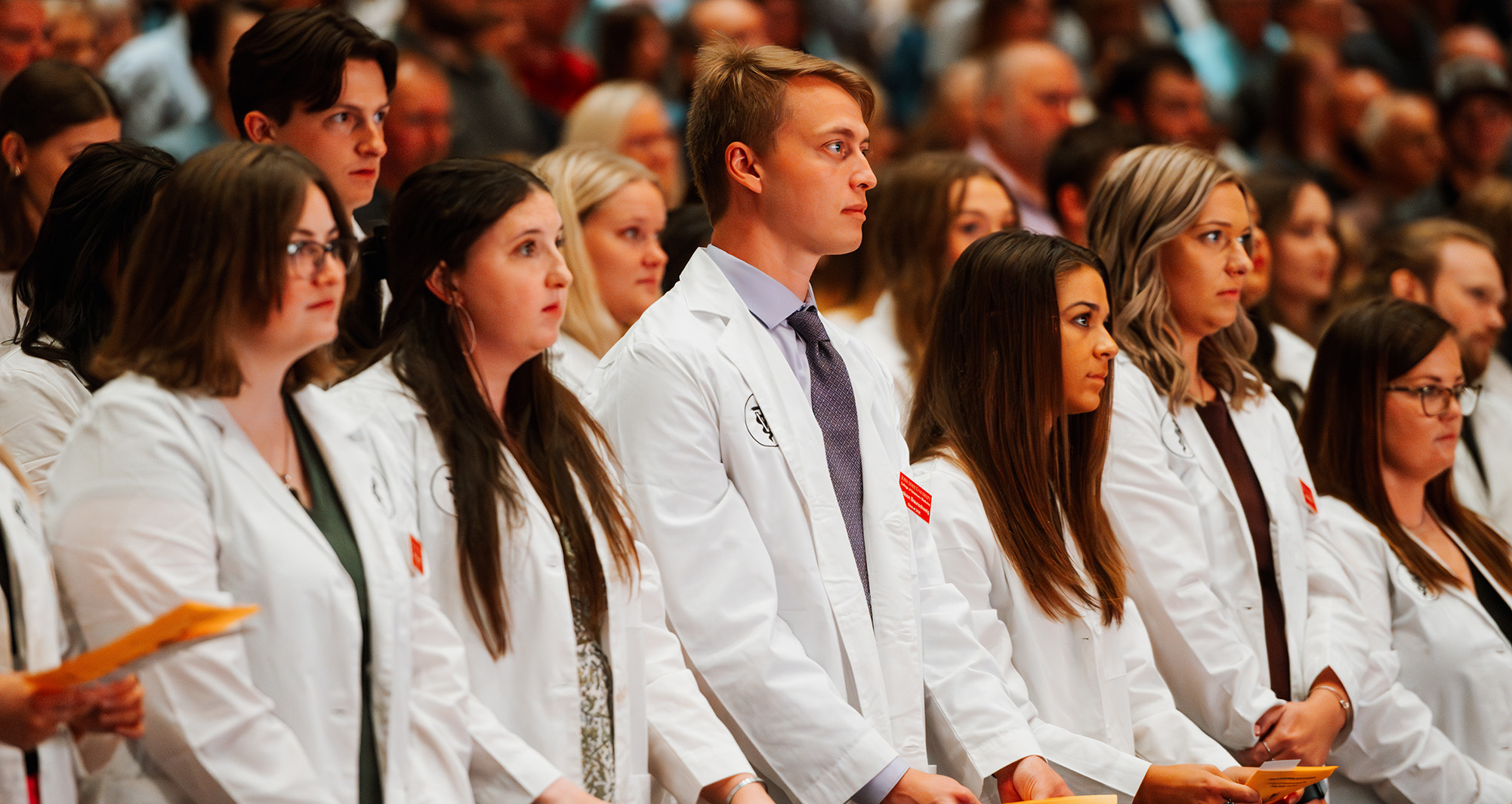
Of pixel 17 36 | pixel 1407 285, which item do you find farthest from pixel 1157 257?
pixel 17 36

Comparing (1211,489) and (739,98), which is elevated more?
(739,98)

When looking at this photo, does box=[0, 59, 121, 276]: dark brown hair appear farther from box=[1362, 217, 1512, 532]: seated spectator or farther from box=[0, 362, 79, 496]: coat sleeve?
box=[1362, 217, 1512, 532]: seated spectator

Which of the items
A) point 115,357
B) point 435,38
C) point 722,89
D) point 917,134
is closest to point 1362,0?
point 917,134

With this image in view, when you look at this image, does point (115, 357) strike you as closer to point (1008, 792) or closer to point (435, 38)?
point (1008, 792)

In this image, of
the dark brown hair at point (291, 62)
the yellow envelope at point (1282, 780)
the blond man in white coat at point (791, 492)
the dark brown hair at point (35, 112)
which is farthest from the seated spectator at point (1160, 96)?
the dark brown hair at point (35, 112)

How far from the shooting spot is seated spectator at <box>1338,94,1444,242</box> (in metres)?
7.18

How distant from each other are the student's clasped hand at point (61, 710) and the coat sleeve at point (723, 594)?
3.49ft

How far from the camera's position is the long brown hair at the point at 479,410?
2625 mm

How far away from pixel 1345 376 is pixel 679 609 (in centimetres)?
220

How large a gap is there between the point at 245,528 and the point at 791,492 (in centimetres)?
105

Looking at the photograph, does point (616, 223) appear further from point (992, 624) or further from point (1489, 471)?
point (1489, 471)

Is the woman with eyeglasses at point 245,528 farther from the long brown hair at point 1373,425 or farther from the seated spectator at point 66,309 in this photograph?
the long brown hair at point 1373,425

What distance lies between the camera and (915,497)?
10.4 feet

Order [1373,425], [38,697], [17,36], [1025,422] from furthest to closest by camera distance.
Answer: [17,36] → [1373,425] → [1025,422] → [38,697]
